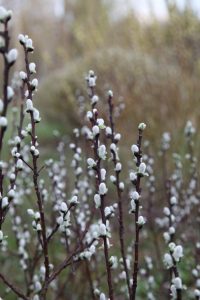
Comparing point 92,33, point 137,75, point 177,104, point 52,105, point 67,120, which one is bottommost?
point 177,104

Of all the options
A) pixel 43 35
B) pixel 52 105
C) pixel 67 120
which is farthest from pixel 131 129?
pixel 43 35

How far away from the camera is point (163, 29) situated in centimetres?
570

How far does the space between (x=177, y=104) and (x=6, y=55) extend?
15.9ft

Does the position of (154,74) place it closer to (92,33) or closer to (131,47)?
(131,47)

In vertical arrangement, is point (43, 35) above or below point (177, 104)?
above

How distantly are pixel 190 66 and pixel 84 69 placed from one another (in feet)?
9.56

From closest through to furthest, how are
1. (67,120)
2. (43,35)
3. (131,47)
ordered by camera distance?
1. (131,47)
2. (67,120)
3. (43,35)

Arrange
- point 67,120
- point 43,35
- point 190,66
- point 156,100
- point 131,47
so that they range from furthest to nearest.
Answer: point 43,35 → point 67,120 → point 131,47 → point 156,100 → point 190,66

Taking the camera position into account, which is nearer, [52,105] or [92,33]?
[92,33]

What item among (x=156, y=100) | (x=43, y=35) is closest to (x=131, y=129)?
(x=156, y=100)

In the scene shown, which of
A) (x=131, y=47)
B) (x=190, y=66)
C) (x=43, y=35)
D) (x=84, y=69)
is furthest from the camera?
(x=43, y=35)

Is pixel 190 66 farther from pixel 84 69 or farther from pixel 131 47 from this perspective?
pixel 84 69

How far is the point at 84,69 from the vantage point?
8.13 meters

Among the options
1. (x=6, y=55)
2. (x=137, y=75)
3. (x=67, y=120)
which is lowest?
(x=6, y=55)
